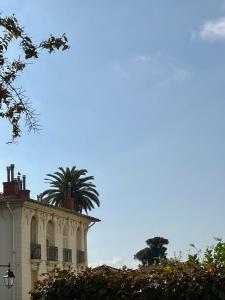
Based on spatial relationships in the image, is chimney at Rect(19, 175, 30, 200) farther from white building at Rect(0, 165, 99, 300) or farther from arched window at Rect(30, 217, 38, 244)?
arched window at Rect(30, 217, 38, 244)

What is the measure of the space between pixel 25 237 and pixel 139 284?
29.9 metres

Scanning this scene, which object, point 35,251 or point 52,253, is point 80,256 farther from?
point 35,251

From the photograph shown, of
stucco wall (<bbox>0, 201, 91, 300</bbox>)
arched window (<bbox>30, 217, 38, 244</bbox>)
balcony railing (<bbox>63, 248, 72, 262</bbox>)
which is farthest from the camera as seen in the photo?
balcony railing (<bbox>63, 248, 72, 262</bbox>)

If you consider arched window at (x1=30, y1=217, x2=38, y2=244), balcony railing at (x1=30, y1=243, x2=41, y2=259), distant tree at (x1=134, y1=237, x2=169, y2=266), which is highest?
distant tree at (x1=134, y1=237, x2=169, y2=266)

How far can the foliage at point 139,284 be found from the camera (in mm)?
11430

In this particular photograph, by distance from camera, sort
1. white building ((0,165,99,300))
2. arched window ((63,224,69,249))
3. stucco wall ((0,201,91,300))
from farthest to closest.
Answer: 1. arched window ((63,224,69,249))
2. white building ((0,165,99,300))
3. stucco wall ((0,201,91,300))

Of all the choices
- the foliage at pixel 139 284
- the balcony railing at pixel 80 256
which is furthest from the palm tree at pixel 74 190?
the foliage at pixel 139 284

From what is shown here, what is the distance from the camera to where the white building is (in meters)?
40.8

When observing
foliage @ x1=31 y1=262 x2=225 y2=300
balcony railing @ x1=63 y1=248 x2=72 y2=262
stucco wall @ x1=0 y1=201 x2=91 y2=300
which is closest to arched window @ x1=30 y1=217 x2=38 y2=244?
stucco wall @ x1=0 y1=201 x2=91 y2=300

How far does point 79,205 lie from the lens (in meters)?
65.6

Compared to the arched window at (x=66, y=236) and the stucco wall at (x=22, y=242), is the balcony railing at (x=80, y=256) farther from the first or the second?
the stucco wall at (x=22, y=242)

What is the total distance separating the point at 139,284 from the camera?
40.0ft

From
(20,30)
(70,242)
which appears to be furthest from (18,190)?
(20,30)

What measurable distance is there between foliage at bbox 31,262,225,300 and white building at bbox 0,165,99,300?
25.8m
